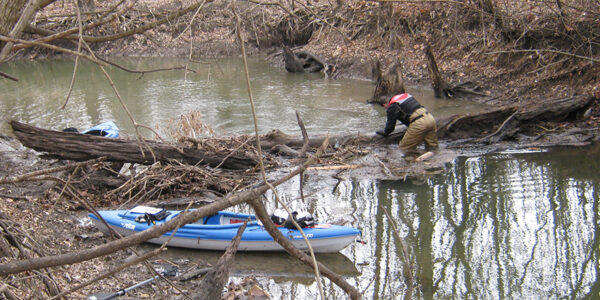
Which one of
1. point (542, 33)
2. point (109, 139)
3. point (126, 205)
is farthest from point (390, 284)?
point (542, 33)

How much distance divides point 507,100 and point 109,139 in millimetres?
11025

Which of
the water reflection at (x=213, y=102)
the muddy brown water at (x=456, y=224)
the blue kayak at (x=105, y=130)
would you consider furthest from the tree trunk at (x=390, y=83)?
the blue kayak at (x=105, y=130)

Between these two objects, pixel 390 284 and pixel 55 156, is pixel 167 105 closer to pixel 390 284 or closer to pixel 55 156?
pixel 55 156

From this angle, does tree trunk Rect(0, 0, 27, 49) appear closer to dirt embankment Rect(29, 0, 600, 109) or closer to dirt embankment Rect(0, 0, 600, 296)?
dirt embankment Rect(0, 0, 600, 296)

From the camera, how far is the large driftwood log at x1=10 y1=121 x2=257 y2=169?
7.93 m

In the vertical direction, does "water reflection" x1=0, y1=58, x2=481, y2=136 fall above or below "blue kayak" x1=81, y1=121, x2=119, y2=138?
above

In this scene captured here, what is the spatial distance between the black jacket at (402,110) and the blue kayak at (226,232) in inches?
169

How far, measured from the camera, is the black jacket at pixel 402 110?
1041cm

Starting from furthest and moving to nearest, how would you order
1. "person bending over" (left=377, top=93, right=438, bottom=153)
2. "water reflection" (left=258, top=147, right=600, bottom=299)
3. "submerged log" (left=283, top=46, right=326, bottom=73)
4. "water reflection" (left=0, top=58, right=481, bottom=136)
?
"submerged log" (left=283, top=46, right=326, bottom=73) → "water reflection" (left=0, top=58, right=481, bottom=136) → "person bending over" (left=377, top=93, right=438, bottom=153) → "water reflection" (left=258, top=147, right=600, bottom=299)

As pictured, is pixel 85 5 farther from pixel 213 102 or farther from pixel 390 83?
pixel 213 102

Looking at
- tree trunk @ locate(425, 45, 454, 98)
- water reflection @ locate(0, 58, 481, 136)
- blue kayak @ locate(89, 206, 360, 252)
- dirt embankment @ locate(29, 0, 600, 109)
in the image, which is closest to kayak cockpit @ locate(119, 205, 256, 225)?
blue kayak @ locate(89, 206, 360, 252)

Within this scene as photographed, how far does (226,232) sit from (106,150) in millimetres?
3064

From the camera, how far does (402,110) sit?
1049 centimetres

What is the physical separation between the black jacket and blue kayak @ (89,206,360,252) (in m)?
4.30
